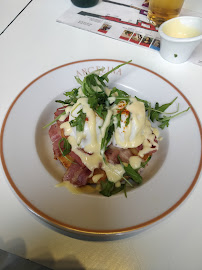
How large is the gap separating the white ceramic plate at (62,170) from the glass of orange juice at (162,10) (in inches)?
24.9

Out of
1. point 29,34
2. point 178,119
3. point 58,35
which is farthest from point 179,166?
point 29,34

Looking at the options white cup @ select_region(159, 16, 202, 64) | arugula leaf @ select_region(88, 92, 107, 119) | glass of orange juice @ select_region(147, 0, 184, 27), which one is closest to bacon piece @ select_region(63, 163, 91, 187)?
arugula leaf @ select_region(88, 92, 107, 119)

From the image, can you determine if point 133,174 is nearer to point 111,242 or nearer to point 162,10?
point 111,242

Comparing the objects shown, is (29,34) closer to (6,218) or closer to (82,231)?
(6,218)

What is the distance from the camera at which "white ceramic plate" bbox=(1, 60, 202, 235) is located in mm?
854

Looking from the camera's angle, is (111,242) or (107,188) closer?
(111,242)

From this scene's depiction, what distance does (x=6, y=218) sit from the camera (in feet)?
3.05

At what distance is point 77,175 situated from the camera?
100 cm

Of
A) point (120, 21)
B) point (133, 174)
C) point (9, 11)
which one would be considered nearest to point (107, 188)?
point (133, 174)

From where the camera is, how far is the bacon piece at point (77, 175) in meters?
0.99

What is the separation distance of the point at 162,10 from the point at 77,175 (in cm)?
142

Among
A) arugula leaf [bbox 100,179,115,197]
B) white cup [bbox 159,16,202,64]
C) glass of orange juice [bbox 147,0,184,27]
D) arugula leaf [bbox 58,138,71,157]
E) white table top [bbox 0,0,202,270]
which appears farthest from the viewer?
glass of orange juice [bbox 147,0,184,27]

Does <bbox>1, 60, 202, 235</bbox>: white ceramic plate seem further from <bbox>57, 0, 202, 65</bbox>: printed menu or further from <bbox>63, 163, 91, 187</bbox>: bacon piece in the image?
<bbox>57, 0, 202, 65</bbox>: printed menu

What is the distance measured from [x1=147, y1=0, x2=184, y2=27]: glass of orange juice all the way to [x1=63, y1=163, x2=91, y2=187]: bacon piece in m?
1.35
